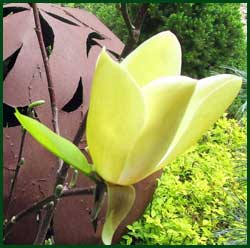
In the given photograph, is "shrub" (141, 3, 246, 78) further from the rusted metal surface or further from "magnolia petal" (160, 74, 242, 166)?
"magnolia petal" (160, 74, 242, 166)

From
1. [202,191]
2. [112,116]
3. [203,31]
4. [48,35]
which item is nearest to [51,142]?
[112,116]

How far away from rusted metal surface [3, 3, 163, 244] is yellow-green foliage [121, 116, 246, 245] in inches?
8.8

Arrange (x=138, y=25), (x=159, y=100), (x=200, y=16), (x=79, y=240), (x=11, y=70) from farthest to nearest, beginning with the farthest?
1. (x=200, y=16)
2. (x=79, y=240)
3. (x=11, y=70)
4. (x=138, y=25)
5. (x=159, y=100)

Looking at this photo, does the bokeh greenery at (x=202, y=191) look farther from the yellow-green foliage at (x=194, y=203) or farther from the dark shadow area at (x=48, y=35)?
the dark shadow area at (x=48, y=35)

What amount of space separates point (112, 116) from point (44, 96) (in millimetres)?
566

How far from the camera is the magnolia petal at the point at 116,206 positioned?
418 mm

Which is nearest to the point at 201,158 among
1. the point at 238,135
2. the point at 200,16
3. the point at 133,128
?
the point at 238,135

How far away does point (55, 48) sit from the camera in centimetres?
98

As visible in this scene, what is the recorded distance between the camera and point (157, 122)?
1.26ft

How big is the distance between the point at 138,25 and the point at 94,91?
15cm

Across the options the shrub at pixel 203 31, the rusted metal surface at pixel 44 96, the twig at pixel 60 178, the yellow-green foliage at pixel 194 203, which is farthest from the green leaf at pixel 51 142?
the shrub at pixel 203 31

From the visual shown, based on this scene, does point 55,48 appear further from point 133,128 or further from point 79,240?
point 133,128

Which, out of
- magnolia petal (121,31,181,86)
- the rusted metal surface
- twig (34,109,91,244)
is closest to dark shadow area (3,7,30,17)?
the rusted metal surface

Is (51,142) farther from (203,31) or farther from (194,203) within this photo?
(203,31)
